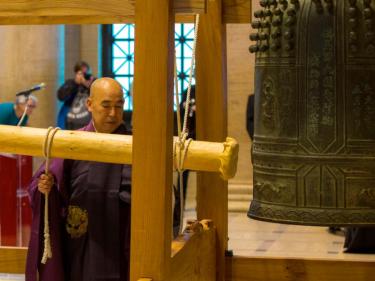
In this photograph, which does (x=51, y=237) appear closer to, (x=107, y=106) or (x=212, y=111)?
(x=107, y=106)

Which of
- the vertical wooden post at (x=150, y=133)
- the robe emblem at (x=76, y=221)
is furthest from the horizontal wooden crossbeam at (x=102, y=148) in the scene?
the vertical wooden post at (x=150, y=133)

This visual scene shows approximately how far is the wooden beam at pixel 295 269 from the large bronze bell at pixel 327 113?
3.81 ft

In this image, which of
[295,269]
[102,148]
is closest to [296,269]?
[295,269]

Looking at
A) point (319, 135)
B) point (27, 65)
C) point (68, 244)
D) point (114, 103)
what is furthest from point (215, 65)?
point (27, 65)

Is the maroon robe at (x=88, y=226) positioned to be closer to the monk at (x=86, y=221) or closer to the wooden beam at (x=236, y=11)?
the monk at (x=86, y=221)

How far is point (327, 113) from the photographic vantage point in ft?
10.6

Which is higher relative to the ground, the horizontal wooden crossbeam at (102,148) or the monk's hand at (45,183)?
the horizontal wooden crossbeam at (102,148)

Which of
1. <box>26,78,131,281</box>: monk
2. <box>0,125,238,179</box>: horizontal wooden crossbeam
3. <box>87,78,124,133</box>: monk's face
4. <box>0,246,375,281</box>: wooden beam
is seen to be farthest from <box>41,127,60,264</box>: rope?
<box>0,246,375,281</box>: wooden beam

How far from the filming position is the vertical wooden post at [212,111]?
450cm

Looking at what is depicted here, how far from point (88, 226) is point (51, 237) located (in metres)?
0.17

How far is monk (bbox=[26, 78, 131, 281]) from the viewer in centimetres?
432

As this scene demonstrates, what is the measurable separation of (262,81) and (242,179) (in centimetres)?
691

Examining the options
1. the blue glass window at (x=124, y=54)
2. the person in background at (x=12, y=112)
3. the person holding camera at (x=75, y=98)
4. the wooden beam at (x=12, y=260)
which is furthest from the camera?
the blue glass window at (x=124, y=54)

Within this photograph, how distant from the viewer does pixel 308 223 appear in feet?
10.4
